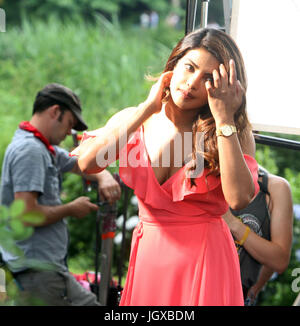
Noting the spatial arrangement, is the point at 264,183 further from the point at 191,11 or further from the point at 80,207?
the point at 80,207

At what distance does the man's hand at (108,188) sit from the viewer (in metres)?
2.32

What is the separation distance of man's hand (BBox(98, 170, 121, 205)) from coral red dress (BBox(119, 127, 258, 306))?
0.88m

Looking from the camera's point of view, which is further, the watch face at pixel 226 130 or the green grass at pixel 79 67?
the green grass at pixel 79 67

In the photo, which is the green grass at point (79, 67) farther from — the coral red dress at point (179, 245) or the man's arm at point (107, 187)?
the coral red dress at point (179, 245)

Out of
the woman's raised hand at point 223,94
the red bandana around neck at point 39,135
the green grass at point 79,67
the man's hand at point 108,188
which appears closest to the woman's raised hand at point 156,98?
the woman's raised hand at point 223,94

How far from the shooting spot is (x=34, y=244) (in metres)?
2.42

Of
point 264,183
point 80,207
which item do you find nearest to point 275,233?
point 264,183

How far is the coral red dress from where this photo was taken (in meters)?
1.39

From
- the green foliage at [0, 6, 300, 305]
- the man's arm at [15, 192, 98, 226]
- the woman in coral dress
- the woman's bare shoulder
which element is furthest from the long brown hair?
the green foliage at [0, 6, 300, 305]

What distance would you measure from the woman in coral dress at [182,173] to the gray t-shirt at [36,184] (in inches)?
37.5

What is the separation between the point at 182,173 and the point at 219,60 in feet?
1.03

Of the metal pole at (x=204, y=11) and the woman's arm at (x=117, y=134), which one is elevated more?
the metal pole at (x=204, y=11)

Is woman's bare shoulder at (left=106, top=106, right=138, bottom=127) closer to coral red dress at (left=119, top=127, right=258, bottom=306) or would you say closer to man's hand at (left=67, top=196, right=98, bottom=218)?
coral red dress at (left=119, top=127, right=258, bottom=306)
